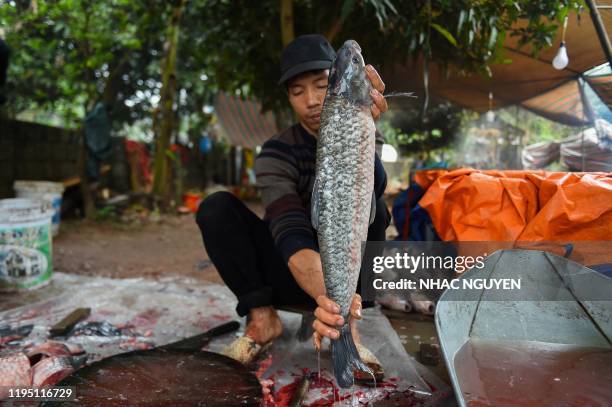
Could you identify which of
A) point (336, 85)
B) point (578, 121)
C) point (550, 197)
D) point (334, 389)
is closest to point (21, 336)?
point (334, 389)

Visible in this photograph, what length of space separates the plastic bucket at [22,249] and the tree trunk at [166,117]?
494 centimetres

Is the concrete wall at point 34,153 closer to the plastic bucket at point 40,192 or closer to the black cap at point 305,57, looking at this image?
the plastic bucket at point 40,192

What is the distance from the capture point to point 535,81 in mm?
4527

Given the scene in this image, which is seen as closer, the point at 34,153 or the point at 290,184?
the point at 290,184

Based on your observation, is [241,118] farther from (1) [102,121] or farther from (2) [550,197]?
(2) [550,197]

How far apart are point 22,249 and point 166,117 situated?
521cm

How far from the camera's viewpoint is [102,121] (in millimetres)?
7168

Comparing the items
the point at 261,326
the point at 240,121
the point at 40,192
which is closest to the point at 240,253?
the point at 261,326

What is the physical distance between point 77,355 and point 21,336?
52 cm

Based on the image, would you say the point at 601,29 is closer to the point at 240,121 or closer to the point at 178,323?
the point at 178,323

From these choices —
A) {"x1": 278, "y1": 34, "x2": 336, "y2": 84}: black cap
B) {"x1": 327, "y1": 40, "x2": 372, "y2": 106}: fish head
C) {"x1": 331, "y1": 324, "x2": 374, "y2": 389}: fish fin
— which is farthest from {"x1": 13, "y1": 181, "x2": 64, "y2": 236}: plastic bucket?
{"x1": 327, "y1": 40, "x2": 372, "y2": 106}: fish head

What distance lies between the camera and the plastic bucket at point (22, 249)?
10.9ft

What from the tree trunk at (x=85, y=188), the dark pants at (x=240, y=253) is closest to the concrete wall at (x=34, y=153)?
the tree trunk at (x=85, y=188)

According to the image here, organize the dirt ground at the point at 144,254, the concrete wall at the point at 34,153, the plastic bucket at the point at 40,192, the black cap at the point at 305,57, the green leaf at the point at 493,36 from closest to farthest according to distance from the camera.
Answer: the black cap at the point at 305,57, the dirt ground at the point at 144,254, the green leaf at the point at 493,36, the plastic bucket at the point at 40,192, the concrete wall at the point at 34,153
